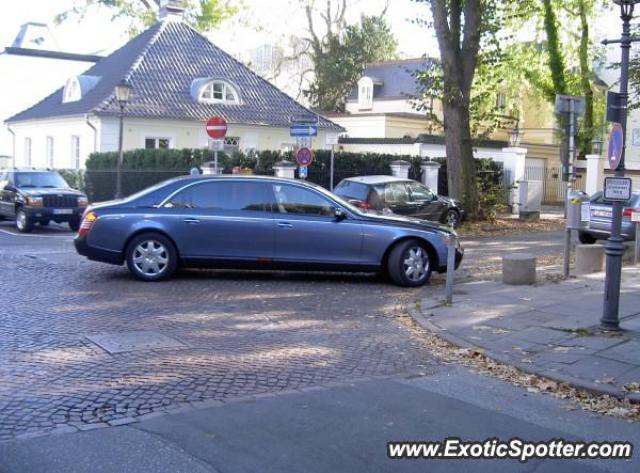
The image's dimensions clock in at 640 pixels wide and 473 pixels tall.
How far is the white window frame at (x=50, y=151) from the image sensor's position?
35875mm

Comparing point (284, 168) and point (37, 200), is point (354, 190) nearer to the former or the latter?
point (284, 168)

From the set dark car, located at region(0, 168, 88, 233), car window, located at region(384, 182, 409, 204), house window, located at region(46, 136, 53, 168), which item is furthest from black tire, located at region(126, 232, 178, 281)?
house window, located at region(46, 136, 53, 168)

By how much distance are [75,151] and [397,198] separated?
19045 millimetres

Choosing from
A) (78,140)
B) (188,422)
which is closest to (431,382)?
(188,422)

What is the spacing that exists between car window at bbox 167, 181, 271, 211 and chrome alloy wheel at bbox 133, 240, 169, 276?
26.8 inches

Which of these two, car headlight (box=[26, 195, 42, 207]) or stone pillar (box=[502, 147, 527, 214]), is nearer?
car headlight (box=[26, 195, 42, 207])

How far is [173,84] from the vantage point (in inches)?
1304

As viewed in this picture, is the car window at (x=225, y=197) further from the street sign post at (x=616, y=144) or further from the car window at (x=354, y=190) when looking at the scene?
the car window at (x=354, y=190)

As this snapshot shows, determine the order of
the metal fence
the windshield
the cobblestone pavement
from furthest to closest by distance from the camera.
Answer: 1. the metal fence
2. the windshield
3. the cobblestone pavement

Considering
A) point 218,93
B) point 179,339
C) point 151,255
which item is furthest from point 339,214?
point 218,93

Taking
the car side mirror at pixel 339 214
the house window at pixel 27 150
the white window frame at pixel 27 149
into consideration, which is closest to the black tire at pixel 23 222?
the car side mirror at pixel 339 214

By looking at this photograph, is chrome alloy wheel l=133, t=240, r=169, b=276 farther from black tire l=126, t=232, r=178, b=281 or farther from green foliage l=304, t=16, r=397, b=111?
green foliage l=304, t=16, r=397, b=111

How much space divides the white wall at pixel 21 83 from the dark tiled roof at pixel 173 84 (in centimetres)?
343

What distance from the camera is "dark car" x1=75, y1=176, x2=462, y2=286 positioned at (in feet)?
Result: 36.2
